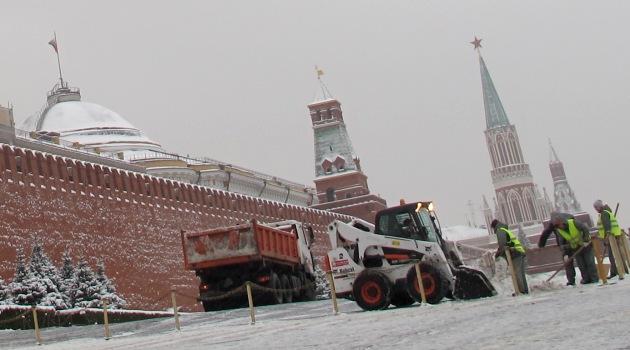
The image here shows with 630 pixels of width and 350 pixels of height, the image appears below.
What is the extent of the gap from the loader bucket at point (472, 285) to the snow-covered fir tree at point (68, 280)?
11.8 meters

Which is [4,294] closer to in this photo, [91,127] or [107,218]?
[107,218]

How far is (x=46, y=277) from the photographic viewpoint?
23.4 m

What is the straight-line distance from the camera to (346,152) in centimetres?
6575

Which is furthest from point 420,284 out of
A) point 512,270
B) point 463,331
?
point 463,331

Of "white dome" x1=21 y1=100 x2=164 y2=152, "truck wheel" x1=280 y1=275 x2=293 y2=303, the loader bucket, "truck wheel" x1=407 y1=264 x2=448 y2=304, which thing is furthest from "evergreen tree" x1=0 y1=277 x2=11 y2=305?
"white dome" x1=21 y1=100 x2=164 y2=152

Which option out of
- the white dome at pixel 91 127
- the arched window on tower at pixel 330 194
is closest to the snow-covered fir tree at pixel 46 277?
the white dome at pixel 91 127

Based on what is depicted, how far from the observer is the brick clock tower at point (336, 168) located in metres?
62.4

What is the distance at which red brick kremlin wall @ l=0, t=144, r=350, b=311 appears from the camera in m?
26.5

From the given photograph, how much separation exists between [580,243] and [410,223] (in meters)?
2.31

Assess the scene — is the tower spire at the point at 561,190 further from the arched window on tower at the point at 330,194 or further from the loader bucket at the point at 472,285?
the loader bucket at the point at 472,285

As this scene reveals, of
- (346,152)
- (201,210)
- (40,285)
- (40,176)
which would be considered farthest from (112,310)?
(346,152)

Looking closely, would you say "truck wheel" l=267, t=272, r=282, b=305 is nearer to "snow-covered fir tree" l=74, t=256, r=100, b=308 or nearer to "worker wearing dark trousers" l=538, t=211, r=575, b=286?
"snow-covered fir tree" l=74, t=256, r=100, b=308

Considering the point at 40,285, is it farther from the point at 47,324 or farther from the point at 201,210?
the point at 201,210

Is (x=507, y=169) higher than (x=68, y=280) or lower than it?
higher
